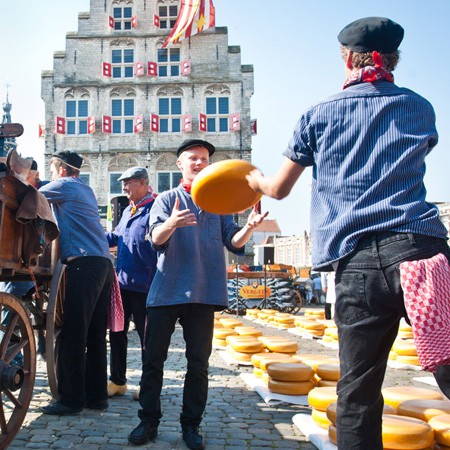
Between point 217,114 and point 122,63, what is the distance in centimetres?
575

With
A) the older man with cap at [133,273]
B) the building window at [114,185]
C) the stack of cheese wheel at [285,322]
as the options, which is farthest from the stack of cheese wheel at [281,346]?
the building window at [114,185]

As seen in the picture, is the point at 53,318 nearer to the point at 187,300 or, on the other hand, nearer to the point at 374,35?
the point at 187,300

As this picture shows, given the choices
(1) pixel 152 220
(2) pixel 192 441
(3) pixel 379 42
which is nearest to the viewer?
(3) pixel 379 42

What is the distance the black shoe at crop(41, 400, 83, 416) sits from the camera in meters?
3.72

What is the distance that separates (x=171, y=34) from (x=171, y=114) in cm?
407

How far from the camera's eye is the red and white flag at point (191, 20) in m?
27.9

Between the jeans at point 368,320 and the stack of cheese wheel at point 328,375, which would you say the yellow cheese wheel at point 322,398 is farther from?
the jeans at point 368,320

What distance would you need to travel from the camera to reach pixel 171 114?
2858 cm

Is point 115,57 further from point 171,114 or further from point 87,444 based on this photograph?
point 87,444

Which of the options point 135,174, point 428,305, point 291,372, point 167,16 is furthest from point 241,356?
point 167,16

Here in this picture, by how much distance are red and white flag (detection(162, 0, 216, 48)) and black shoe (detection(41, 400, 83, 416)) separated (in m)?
26.5

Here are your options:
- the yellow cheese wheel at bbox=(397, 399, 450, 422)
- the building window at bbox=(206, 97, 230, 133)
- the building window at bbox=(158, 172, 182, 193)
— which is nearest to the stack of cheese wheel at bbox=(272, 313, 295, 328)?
the yellow cheese wheel at bbox=(397, 399, 450, 422)

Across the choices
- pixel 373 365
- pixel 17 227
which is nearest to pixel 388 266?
pixel 373 365

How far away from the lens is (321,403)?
3.28m
